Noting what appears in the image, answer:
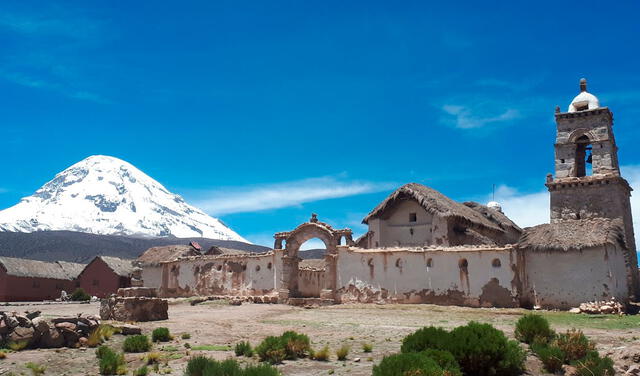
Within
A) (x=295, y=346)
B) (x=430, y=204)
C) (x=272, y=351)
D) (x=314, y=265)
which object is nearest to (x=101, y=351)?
(x=272, y=351)

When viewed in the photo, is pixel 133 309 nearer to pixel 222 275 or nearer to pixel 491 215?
pixel 222 275

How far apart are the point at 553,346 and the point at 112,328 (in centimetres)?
1029

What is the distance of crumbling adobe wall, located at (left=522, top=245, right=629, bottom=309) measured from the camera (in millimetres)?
22016

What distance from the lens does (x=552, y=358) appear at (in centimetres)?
1144

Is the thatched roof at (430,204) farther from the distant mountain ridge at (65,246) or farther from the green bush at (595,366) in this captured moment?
the distant mountain ridge at (65,246)

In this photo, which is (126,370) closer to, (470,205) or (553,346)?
(553,346)

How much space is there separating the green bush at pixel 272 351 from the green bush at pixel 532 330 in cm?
578

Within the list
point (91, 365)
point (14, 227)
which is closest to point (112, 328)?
point (91, 365)

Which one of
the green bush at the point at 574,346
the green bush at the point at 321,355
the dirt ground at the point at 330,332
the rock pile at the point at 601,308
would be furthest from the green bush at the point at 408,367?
the rock pile at the point at 601,308

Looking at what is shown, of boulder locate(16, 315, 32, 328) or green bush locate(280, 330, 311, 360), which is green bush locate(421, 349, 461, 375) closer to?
green bush locate(280, 330, 311, 360)

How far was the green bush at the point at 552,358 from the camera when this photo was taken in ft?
37.4

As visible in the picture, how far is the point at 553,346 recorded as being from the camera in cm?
1196

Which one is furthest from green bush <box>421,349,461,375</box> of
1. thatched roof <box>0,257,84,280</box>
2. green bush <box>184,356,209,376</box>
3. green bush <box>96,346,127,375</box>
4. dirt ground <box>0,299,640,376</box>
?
thatched roof <box>0,257,84,280</box>

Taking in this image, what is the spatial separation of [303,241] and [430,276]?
24.5 feet
